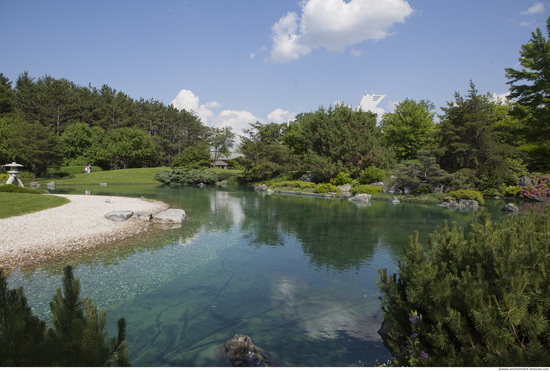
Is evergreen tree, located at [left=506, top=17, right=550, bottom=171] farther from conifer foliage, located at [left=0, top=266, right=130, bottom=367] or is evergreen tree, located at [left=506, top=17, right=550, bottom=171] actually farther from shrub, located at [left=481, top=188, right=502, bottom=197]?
conifer foliage, located at [left=0, top=266, right=130, bottom=367]

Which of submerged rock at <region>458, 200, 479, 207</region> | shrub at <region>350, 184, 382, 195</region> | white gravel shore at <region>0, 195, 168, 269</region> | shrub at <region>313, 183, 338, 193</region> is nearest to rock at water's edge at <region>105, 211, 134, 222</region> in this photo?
white gravel shore at <region>0, 195, 168, 269</region>

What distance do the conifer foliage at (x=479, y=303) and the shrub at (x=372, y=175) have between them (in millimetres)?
35148

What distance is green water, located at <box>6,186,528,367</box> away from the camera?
622 centimetres

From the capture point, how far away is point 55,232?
45.1 ft

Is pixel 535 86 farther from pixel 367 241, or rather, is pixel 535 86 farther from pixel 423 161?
pixel 367 241

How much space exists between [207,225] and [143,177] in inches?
1633

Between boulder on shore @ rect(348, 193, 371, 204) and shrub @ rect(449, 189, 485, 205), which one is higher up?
shrub @ rect(449, 189, 485, 205)

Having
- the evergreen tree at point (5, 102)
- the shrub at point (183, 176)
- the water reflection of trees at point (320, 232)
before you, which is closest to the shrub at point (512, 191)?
the water reflection of trees at point (320, 232)

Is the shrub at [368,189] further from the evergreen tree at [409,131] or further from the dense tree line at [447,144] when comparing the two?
the evergreen tree at [409,131]

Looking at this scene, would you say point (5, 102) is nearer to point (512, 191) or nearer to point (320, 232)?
point (320, 232)

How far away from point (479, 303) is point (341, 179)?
3870 cm

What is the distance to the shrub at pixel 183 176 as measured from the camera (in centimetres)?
5234

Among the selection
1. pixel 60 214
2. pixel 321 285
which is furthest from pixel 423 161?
pixel 60 214

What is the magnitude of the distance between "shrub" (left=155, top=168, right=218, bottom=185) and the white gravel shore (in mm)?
33206
